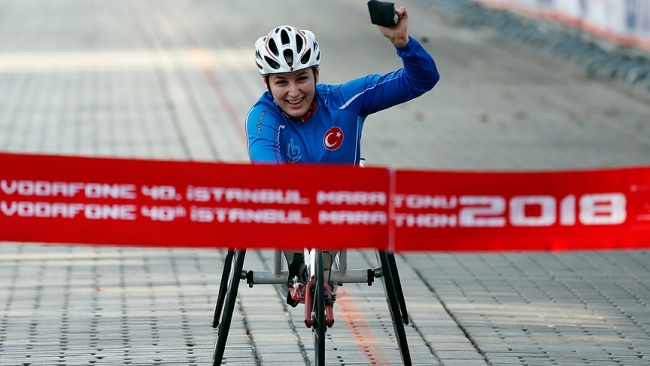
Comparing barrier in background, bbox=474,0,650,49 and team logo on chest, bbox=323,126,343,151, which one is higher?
team logo on chest, bbox=323,126,343,151

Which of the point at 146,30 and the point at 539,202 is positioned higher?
the point at 539,202

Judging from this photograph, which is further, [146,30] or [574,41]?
[146,30]

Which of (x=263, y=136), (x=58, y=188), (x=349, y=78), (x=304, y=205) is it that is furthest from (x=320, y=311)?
(x=349, y=78)

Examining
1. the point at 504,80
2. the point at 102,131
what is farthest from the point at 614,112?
the point at 102,131

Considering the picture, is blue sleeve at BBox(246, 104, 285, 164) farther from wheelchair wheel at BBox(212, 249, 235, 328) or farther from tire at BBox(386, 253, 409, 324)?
tire at BBox(386, 253, 409, 324)

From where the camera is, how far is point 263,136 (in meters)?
5.21

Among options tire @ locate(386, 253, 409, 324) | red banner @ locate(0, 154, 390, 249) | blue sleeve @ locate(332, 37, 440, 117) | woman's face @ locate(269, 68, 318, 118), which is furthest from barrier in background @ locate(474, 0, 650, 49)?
red banner @ locate(0, 154, 390, 249)

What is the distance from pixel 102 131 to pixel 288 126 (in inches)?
337

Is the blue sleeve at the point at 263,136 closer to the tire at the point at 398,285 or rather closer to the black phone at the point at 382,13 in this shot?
the black phone at the point at 382,13

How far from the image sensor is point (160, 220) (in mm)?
4461

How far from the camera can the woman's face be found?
17.3 feet

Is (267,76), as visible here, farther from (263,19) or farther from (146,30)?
(263,19)

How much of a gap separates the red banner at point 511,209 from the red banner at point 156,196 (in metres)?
0.17

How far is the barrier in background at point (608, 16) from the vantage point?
16.5 metres
